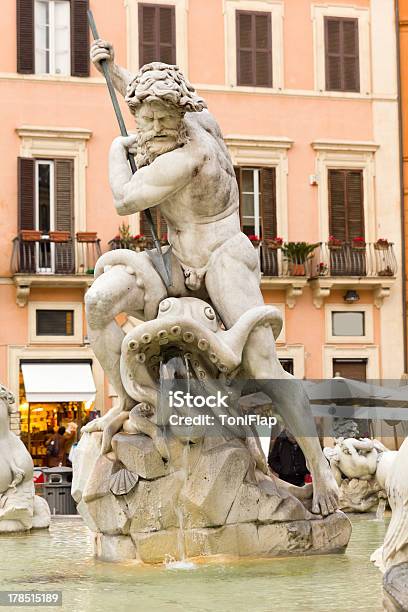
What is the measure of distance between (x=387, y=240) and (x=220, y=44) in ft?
18.0

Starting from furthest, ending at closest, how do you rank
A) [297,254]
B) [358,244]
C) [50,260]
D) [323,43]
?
1. [323,43]
2. [358,244]
3. [297,254]
4. [50,260]

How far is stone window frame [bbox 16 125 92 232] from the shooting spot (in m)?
26.9

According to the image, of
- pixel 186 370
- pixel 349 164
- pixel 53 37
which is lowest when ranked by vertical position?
pixel 186 370

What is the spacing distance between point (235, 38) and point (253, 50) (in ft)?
1.52

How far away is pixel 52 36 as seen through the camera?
2770cm

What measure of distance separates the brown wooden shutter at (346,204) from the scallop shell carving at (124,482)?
22.7 meters

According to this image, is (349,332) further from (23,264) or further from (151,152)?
(151,152)

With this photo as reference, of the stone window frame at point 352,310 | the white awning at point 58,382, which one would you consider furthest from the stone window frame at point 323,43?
the white awning at point 58,382

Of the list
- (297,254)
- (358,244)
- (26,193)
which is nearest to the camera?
(26,193)

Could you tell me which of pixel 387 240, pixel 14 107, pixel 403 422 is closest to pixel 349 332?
pixel 387 240

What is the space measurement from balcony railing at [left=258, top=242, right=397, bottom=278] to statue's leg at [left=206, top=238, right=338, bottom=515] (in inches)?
834

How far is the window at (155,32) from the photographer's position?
28.0 meters

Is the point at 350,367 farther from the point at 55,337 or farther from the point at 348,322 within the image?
the point at 55,337

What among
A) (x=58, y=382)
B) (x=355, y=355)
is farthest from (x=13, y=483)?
(x=355, y=355)
